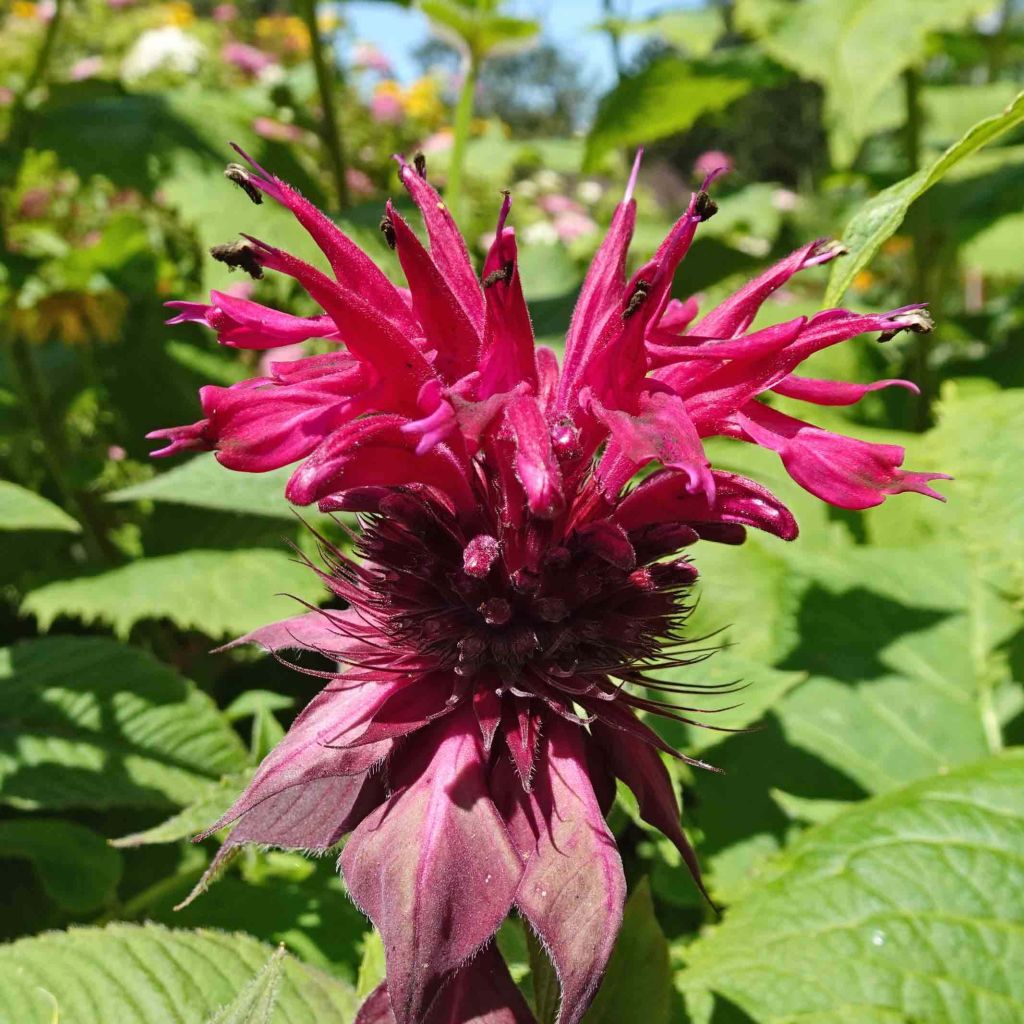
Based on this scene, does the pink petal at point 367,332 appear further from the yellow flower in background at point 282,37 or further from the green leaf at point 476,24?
the yellow flower in background at point 282,37

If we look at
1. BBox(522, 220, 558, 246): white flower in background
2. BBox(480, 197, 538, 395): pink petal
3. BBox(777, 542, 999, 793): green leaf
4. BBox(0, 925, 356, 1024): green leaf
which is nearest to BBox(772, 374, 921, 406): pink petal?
BBox(480, 197, 538, 395): pink petal

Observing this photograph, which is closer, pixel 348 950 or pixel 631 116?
pixel 348 950

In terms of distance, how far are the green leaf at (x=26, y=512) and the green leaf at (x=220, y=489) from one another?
113 millimetres

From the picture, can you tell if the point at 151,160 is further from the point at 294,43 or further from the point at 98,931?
the point at 294,43

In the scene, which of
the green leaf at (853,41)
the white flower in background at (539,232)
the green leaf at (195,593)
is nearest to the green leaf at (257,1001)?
the green leaf at (195,593)

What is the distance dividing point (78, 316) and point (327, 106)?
715mm

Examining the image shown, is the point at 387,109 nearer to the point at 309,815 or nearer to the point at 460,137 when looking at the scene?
the point at 460,137

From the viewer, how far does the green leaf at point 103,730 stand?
1.12 meters

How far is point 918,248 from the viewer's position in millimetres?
2285

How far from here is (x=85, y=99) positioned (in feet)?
6.10

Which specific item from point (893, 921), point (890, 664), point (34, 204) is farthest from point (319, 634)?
point (34, 204)

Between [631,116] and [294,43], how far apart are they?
123 inches

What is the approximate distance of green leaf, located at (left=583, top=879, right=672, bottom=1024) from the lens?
2.70 ft

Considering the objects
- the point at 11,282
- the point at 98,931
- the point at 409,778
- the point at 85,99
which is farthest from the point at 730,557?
the point at 85,99
